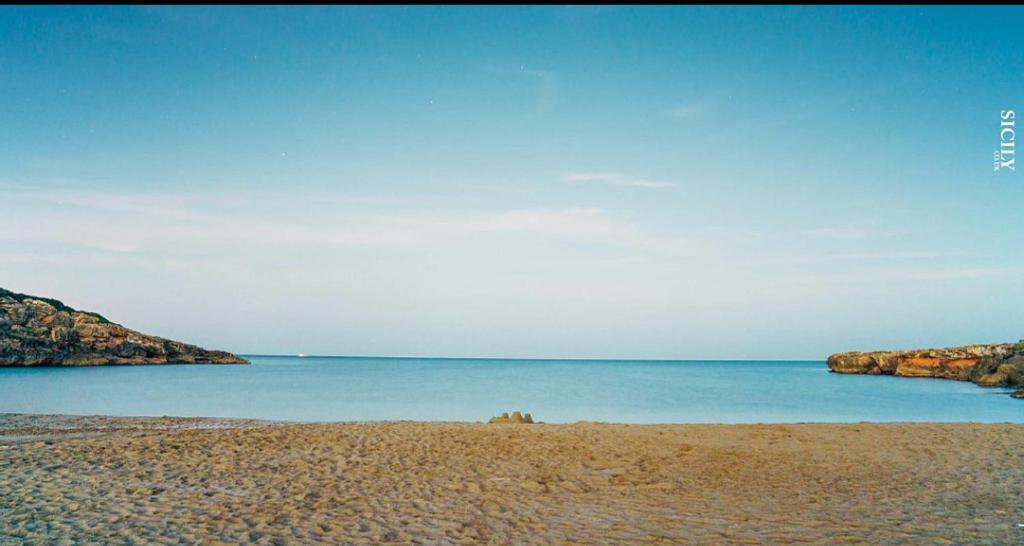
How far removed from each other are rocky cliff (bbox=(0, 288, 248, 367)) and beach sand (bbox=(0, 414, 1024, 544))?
83388 millimetres

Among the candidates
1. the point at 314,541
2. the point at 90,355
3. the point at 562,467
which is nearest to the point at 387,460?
the point at 562,467

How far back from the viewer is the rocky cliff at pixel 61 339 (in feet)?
259

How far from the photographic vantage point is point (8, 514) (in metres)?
7.28

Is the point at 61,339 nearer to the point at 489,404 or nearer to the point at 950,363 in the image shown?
the point at 489,404

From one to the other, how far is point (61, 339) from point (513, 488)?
94.8 metres

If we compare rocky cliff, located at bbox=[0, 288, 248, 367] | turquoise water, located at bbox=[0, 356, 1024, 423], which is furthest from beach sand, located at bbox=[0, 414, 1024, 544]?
rocky cliff, located at bbox=[0, 288, 248, 367]

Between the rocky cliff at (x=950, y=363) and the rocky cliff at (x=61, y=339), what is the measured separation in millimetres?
99550

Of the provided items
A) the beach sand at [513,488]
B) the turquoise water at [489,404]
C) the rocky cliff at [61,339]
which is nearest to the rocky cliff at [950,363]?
the turquoise water at [489,404]

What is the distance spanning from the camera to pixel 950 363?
2665 inches

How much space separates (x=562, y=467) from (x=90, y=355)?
94959mm

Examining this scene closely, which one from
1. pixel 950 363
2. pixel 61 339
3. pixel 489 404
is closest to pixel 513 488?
pixel 489 404

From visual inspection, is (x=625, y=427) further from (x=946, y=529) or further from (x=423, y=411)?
(x=423, y=411)

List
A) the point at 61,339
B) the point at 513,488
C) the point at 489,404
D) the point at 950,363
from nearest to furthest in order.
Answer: the point at 513,488 < the point at 489,404 < the point at 950,363 < the point at 61,339

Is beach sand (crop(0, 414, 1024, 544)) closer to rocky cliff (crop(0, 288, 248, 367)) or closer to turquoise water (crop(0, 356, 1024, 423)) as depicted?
turquoise water (crop(0, 356, 1024, 423))
